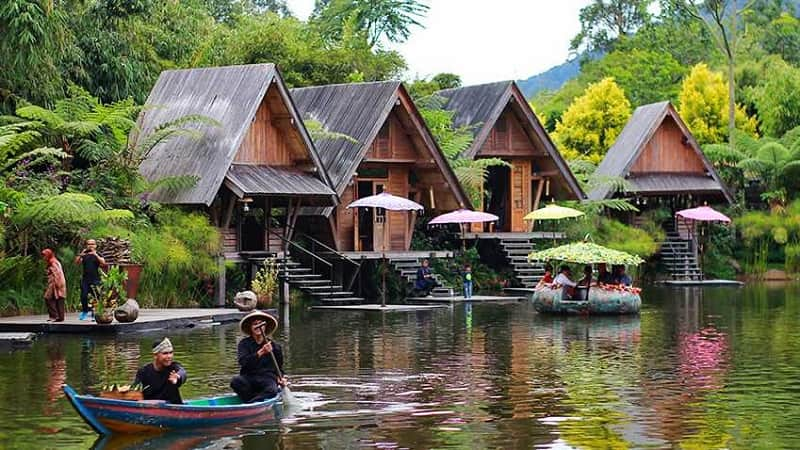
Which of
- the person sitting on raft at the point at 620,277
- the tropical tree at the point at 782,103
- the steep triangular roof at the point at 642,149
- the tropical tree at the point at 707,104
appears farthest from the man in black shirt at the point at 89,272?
the tropical tree at the point at 707,104

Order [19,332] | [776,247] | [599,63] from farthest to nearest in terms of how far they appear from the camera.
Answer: [599,63]
[776,247]
[19,332]

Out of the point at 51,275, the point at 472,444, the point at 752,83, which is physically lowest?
the point at 472,444

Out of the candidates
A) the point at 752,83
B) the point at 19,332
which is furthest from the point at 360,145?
the point at 752,83

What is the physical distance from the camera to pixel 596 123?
2350 inches

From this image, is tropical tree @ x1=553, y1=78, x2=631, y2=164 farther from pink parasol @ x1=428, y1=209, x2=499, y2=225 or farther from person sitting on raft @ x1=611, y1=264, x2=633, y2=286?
person sitting on raft @ x1=611, y1=264, x2=633, y2=286

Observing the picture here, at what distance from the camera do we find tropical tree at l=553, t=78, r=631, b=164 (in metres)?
59.5

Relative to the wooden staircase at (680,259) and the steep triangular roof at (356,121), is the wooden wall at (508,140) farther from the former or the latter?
the wooden staircase at (680,259)

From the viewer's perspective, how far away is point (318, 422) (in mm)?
16672

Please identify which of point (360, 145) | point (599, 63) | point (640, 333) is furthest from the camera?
point (599, 63)

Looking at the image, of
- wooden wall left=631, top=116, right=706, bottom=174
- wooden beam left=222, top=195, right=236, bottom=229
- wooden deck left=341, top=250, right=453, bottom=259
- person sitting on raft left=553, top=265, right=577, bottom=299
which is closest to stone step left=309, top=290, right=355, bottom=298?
wooden deck left=341, top=250, right=453, bottom=259

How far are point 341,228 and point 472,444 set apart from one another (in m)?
25.8

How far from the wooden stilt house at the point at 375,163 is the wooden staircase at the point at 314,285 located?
2.56 metres

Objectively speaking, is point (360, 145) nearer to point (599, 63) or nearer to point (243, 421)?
point (243, 421)

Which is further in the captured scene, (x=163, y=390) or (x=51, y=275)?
(x=51, y=275)
